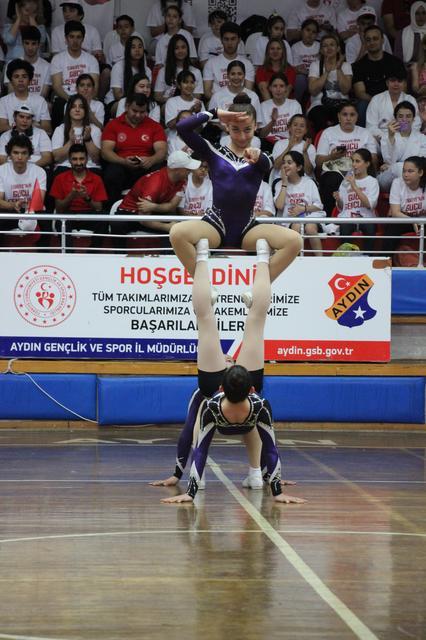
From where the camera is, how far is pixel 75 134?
12.2 m

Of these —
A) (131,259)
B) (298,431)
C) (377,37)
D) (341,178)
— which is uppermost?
(377,37)

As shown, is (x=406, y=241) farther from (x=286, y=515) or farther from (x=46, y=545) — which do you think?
(x=46, y=545)

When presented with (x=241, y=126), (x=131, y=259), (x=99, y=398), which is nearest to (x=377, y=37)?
(x=131, y=259)

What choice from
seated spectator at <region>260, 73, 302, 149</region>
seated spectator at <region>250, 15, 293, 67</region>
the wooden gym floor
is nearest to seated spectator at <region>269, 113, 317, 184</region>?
seated spectator at <region>260, 73, 302, 149</region>

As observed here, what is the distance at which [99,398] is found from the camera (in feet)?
36.3

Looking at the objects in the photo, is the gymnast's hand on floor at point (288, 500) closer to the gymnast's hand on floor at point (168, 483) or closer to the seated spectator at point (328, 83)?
the gymnast's hand on floor at point (168, 483)

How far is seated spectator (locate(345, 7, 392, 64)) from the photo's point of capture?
1398 cm

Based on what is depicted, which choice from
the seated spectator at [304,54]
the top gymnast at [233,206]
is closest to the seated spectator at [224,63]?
the seated spectator at [304,54]

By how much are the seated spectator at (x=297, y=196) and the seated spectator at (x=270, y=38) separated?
7.19 feet

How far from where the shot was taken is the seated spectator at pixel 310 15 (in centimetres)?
1435

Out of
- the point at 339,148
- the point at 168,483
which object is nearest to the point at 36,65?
the point at 339,148

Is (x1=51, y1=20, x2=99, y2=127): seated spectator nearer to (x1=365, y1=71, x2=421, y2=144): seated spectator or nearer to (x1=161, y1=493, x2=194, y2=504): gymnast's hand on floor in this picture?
(x1=365, y1=71, x2=421, y2=144): seated spectator

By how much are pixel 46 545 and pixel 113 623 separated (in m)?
1.50

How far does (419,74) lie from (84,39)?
4.09m
